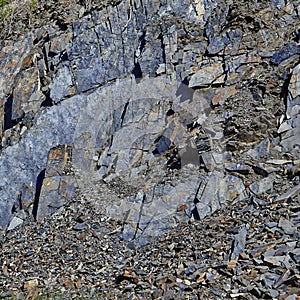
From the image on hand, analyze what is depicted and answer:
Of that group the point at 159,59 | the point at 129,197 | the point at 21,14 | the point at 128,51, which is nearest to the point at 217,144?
the point at 129,197

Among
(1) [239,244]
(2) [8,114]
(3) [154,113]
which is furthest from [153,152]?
(2) [8,114]

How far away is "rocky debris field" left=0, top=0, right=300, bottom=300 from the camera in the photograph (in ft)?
39.9

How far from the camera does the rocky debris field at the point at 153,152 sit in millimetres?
12164

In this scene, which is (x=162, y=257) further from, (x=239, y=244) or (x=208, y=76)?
(x=208, y=76)

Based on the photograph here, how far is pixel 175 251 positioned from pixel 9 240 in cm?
589

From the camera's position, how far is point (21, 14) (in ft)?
77.4

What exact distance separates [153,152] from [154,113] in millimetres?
1532

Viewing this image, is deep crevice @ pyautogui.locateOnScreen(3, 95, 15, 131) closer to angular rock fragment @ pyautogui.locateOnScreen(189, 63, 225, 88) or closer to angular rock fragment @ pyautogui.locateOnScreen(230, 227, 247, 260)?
angular rock fragment @ pyautogui.locateOnScreen(189, 63, 225, 88)

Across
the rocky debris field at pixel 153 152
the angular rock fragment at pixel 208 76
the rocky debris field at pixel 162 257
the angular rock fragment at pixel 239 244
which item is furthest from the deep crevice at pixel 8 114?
the angular rock fragment at pixel 239 244

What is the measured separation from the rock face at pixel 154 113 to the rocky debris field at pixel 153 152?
1.9 inches

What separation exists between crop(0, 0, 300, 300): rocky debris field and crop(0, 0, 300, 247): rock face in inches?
1.9

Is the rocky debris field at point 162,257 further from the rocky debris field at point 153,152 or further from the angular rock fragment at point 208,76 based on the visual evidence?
the angular rock fragment at point 208,76

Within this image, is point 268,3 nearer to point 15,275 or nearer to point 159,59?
point 159,59

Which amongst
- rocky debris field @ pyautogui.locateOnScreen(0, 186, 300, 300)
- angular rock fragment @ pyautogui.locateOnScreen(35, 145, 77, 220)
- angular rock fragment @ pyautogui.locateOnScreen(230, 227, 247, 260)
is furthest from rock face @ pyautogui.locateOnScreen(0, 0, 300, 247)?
angular rock fragment @ pyautogui.locateOnScreen(230, 227, 247, 260)
